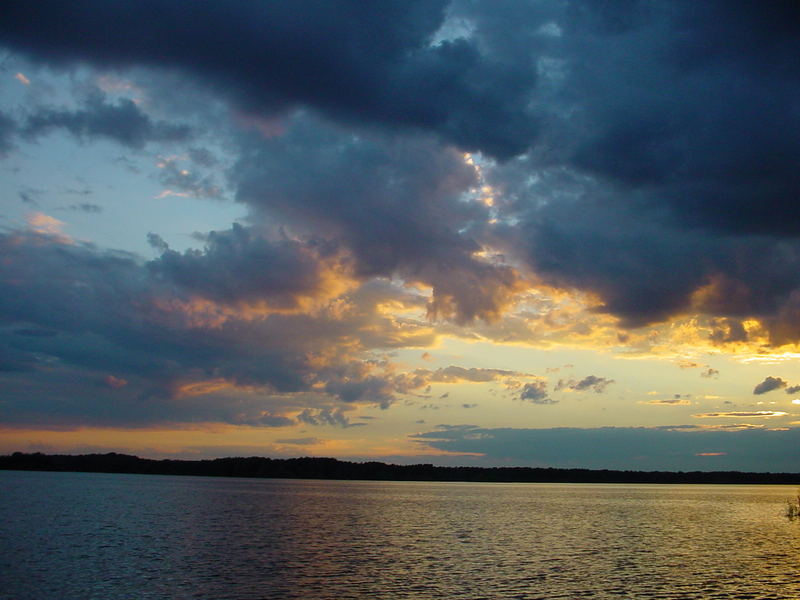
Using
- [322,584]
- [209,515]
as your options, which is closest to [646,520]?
[209,515]

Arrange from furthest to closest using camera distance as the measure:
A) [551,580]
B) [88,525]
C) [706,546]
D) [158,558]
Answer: [88,525] → [706,546] → [158,558] → [551,580]

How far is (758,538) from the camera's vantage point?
8231cm

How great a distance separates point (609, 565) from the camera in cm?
5625

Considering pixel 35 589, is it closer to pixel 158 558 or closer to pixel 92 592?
pixel 92 592

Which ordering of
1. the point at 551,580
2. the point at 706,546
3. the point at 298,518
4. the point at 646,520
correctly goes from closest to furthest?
the point at 551,580, the point at 706,546, the point at 298,518, the point at 646,520

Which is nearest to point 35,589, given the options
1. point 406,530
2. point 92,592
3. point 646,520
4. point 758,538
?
point 92,592

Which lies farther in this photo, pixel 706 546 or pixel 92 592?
pixel 706 546

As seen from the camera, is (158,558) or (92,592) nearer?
(92,592)

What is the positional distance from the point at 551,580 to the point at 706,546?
108ft

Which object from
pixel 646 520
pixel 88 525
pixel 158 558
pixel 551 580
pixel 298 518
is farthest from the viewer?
pixel 646 520

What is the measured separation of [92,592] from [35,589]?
359 centimetres

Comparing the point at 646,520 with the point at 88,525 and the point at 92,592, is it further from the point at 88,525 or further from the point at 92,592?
the point at 92,592

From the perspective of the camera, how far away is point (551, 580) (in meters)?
48.0

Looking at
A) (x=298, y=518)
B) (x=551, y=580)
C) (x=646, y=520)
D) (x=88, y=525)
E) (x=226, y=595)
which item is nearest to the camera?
(x=226, y=595)
